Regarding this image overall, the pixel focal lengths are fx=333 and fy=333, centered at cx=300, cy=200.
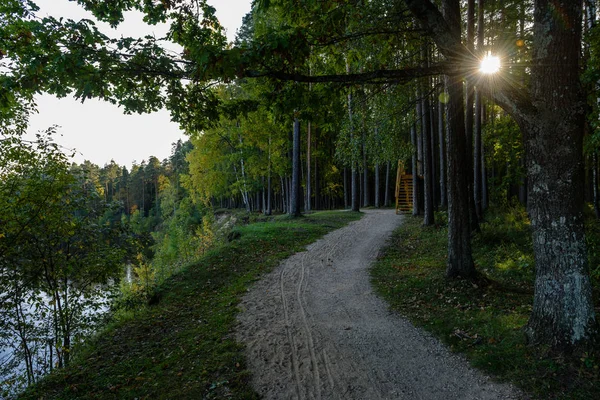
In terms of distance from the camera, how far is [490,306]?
20.6 ft

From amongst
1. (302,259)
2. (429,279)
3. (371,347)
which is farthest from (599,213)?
(371,347)

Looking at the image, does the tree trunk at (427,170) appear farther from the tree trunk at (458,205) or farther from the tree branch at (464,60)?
the tree branch at (464,60)

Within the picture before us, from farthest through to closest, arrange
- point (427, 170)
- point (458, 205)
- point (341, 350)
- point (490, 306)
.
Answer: point (427, 170)
point (458, 205)
point (490, 306)
point (341, 350)

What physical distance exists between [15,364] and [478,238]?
12.8 metres

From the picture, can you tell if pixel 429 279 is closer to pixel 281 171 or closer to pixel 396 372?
pixel 396 372

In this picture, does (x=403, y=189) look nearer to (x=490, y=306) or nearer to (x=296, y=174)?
(x=296, y=174)

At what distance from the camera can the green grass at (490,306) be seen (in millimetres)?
4016

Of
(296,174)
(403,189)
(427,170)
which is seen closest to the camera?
(427,170)

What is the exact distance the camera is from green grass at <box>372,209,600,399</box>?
4.02 meters

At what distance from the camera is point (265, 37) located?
431 centimetres

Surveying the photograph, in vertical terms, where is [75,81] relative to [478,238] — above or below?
above

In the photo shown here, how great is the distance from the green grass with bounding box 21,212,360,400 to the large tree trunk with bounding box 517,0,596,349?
4.15 m

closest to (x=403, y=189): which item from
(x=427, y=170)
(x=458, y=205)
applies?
(x=427, y=170)

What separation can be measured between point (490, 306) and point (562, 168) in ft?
10.4
